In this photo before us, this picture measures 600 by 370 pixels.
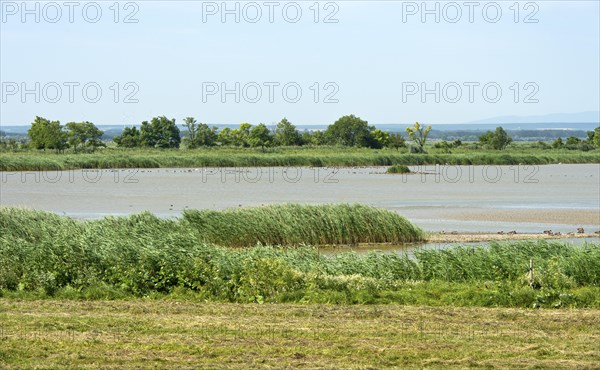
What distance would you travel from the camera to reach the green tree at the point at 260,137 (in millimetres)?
137625

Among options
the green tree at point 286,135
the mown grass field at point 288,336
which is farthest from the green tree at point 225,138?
the mown grass field at point 288,336

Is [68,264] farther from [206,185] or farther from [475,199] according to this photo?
[206,185]

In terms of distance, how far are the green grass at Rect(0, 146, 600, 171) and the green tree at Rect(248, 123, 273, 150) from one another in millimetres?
6859

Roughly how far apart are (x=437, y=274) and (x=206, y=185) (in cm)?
5418

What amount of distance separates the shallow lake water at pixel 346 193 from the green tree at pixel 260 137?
35.2 metres

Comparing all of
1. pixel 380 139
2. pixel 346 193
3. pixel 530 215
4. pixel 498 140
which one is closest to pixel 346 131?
pixel 380 139

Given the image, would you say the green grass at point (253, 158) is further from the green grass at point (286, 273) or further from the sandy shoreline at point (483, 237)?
the green grass at point (286, 273)

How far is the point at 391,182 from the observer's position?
79500mm

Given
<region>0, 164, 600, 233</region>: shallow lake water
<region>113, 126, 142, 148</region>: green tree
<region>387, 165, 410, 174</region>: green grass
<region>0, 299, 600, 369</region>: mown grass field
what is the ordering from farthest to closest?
<region>113, 126, 142, 148</region>: green tree → <region>387, 165, 410, 174</region>: green grass → <region>0, 164, 600, 233</region>: shallow lake water → <region>0, 299, 600, 369</region>: mown grass field

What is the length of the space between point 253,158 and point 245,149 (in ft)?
60.2

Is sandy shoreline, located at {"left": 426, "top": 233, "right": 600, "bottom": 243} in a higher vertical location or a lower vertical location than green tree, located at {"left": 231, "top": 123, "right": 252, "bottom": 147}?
lower

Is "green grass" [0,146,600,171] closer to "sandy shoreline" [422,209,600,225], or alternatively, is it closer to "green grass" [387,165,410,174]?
"green grass" [387,165,410,174]

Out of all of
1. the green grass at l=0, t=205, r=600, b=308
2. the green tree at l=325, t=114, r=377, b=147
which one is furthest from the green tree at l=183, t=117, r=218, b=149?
the green grass at l=0, t=205, r=600, b=308

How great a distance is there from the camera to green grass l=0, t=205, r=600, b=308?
1784 cm
